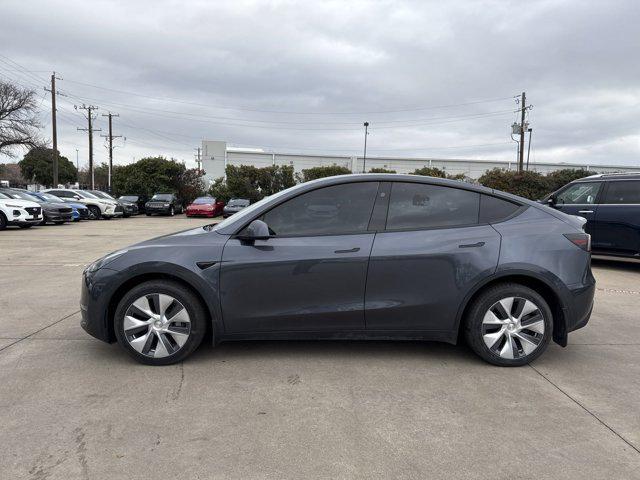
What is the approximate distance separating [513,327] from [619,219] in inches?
251

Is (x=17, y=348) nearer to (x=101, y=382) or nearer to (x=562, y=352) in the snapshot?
(x=101, y=382)


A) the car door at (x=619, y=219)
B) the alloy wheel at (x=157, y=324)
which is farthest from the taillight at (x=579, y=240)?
the car door at (x=619, y=219)

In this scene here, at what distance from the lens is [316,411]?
3.17 m

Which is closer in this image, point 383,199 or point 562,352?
point 383,199

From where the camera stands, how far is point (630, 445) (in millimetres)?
2801

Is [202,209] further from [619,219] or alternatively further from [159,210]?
[619,219]

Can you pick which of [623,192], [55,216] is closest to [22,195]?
[55,216]

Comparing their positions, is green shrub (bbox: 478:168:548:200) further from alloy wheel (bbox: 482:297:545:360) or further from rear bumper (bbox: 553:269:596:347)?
alloy wheel (bbox: 482:297:545:360)

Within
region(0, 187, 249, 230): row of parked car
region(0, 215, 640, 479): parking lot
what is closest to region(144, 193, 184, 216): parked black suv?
region(0, 187, 249, 230): row of parked car

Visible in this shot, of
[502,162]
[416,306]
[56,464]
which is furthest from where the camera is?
[502,162]

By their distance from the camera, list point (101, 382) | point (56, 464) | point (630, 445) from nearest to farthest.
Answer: point (56, 464)
point (630, 445)
point (101, 382)

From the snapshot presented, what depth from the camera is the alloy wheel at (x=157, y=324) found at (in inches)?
151

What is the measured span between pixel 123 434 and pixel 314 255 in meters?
1.82

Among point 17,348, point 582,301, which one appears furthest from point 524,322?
point 17,348
